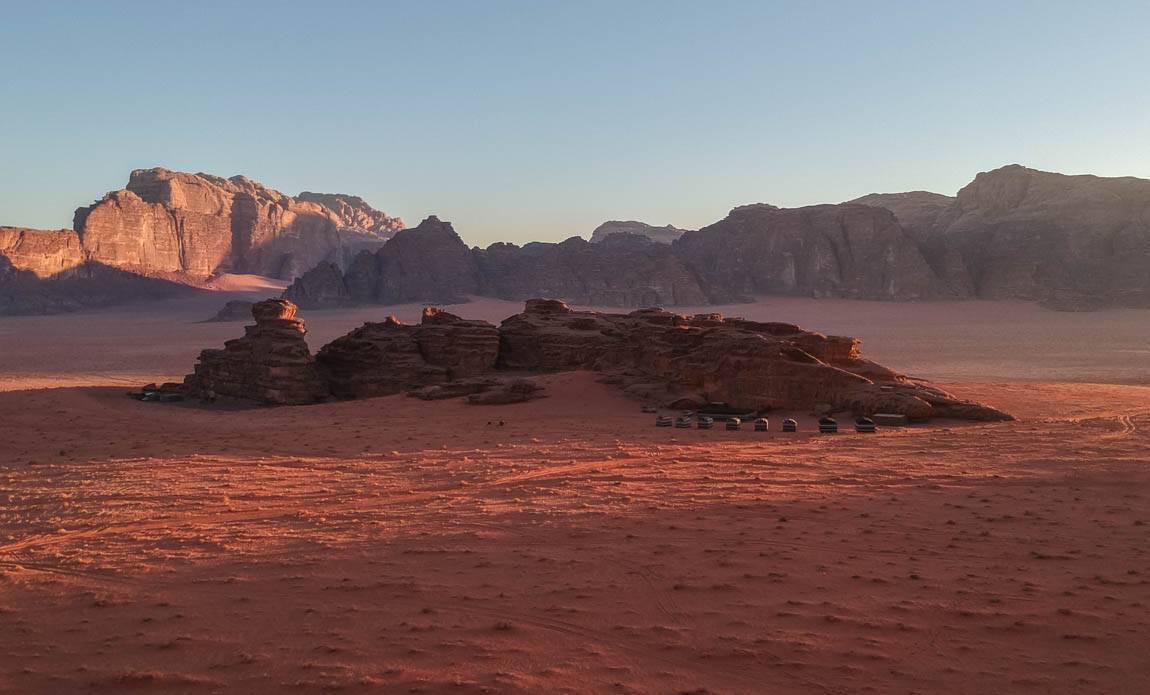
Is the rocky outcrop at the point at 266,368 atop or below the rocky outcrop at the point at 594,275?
below

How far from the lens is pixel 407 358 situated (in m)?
22.4

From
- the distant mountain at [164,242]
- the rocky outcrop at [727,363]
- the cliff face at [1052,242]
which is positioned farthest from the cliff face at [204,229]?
the cliff face at [1052,242]

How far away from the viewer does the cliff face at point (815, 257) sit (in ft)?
225

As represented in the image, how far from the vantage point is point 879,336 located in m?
49.1

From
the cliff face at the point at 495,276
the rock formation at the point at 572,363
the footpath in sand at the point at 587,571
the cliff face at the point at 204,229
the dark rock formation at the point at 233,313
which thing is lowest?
the footpath in sand at the point at 587,571

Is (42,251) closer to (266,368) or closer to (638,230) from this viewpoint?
(266,368)

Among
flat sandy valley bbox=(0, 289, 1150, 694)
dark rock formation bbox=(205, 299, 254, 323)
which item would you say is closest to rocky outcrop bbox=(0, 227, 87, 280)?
dark rock formation bbox=(205, 299, 254, 323)

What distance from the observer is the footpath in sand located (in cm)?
443

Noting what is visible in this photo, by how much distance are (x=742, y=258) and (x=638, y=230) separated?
83343 mm

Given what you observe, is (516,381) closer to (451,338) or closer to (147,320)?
(451,338)

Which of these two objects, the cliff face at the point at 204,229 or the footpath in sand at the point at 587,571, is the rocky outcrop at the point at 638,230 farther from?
the footpath in sand at the point at 587,571

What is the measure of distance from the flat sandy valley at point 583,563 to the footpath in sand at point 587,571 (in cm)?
3

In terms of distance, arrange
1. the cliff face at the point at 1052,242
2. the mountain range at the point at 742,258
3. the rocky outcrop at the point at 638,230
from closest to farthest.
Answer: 1. the cliff face at the point at 1052,242
2. the mountain range at the point at 742,258
3. the rocky outcrop at the point at 638,230

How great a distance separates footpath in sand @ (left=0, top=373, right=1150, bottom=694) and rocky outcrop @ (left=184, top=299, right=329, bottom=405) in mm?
8576
